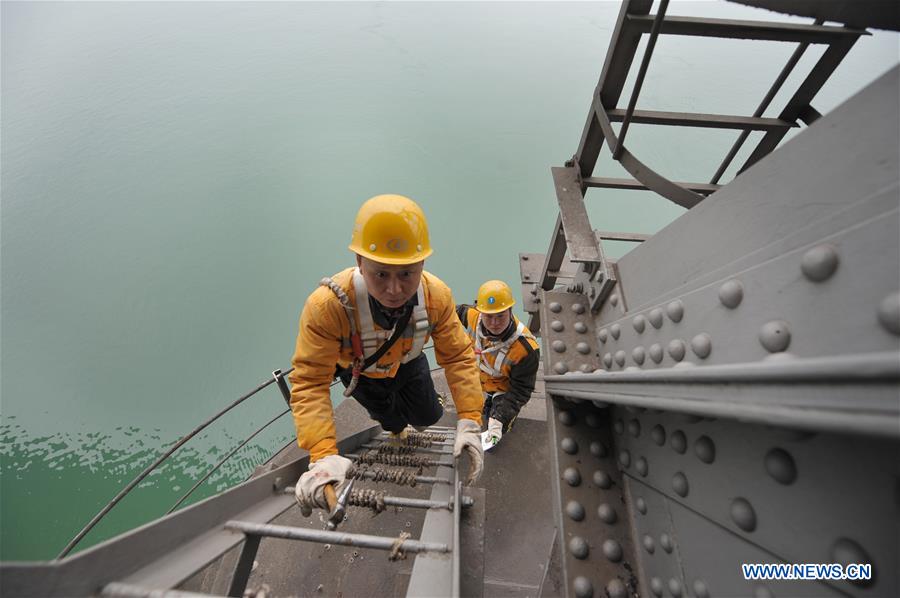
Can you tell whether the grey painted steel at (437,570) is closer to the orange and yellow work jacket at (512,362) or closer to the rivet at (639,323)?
the rivet at (639,323)

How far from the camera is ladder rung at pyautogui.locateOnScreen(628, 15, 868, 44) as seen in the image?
196cm

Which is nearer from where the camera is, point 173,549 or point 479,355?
point 173,549

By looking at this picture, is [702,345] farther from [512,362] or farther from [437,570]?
[512,362]

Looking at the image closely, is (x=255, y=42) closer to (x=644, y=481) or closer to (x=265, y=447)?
(x=265, y=447)

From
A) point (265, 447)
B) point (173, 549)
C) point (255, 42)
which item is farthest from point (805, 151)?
point (255, 42)

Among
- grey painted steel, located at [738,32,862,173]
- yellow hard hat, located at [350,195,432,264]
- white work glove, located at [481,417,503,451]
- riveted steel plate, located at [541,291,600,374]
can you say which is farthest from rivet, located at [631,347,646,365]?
white work glove, located at [481,417,503,451]

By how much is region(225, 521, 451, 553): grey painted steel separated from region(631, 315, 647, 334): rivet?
125cm

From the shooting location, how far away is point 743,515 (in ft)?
3.19

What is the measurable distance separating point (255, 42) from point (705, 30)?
152 feet

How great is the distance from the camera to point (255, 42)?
35000 millimetres

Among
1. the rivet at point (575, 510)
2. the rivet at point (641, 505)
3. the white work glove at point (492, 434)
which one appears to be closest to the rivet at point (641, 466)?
the rivet at point (641, 505)

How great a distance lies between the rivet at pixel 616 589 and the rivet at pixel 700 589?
40 centimetres

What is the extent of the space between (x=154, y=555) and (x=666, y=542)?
1.75 meters

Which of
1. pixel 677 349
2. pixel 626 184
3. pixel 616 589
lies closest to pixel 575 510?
pixel 616 589
